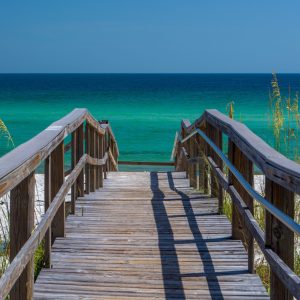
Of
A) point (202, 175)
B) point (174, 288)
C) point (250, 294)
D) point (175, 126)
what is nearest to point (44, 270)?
point (174, 288)

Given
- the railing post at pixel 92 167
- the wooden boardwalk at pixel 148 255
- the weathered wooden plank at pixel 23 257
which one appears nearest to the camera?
the weathered wooden plank at pixel 23 257

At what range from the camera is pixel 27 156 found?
Result: 10.4 feet

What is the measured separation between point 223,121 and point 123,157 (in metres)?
20.7

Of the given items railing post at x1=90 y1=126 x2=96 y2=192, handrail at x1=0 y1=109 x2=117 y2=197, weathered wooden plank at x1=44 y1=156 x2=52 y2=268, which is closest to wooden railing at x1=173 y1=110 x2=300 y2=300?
handrail at x1=0 y1=109 x2=117 y2=197

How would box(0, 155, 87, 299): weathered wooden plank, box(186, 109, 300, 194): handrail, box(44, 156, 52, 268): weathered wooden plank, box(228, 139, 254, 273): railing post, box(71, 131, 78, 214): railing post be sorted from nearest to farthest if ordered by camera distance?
1. box(186, 109, 300, 194): handrail
2. box(0, 155, 87, 299): weathered wooden plank
3. box(44, 156, 52, 268): weathered wooden plank
4. box(228, 139, 254, 273): railing post
5. box(71, 131, 78, 214): railing post

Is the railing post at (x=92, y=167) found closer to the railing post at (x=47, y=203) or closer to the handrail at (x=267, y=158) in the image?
the handrail at (x=267, y=158)

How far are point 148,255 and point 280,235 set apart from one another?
165 cm

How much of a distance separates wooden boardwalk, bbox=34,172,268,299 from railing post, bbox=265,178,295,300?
63cm

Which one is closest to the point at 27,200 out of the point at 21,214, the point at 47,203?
the point at 21,214

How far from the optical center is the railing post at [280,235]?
10.0 ft

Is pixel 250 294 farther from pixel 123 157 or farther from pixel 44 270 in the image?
pixel 123 157

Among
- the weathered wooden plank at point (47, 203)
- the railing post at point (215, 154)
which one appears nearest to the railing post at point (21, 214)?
the weathered wooden plank at point (47, 203)

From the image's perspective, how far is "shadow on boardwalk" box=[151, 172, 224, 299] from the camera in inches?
154

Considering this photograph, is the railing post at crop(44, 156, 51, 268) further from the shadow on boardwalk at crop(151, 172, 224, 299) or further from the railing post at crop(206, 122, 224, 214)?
the railing post at crop(206, 122, 224, 214)
